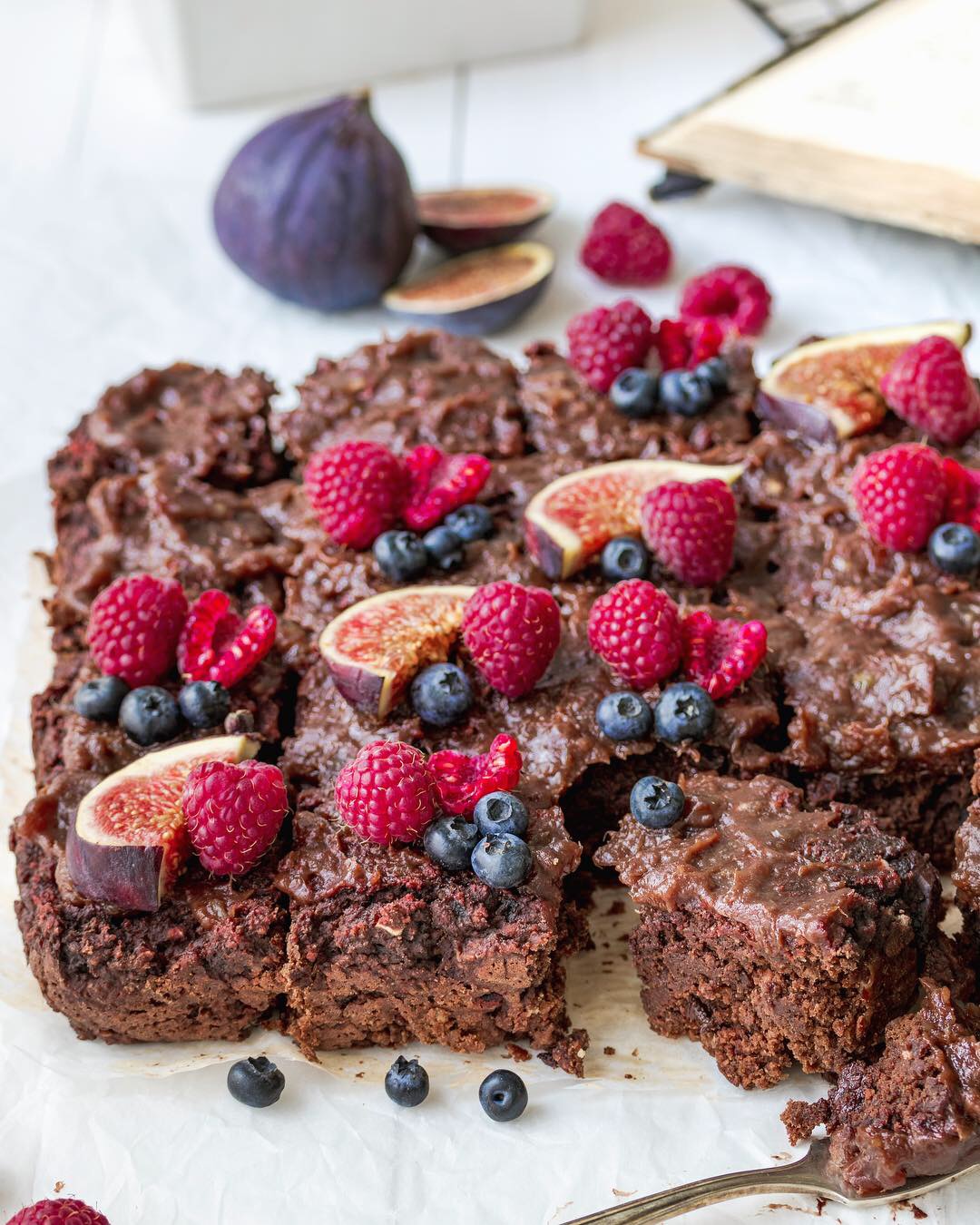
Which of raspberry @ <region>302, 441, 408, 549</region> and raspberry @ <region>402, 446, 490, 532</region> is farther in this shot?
raspberry @ <region>402, 446, 490, 532</region>

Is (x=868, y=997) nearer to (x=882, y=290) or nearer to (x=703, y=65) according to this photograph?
(x=882, y=290)

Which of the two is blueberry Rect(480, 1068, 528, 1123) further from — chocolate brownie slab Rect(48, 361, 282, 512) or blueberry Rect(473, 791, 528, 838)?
chocolate brownie slab Rect(48, 361, 282, 512)

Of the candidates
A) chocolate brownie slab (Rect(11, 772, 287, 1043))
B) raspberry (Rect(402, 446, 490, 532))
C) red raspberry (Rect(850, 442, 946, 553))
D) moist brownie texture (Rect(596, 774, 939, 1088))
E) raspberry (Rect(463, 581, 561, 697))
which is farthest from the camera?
raspberry (Rect(402, 446, 490, 532))

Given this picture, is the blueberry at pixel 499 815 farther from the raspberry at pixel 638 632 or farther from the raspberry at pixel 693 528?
the raspberry at pixel 693 528

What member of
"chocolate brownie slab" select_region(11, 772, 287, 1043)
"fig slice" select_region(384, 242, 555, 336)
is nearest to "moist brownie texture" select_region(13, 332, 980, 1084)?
"chocolate brownie slab" select_region(11, 772, 287, 1043)

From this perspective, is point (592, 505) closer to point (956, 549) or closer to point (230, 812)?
point (956, 549)

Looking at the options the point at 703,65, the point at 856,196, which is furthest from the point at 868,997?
the point at 703,65

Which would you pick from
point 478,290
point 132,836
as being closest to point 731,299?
point 478,290
